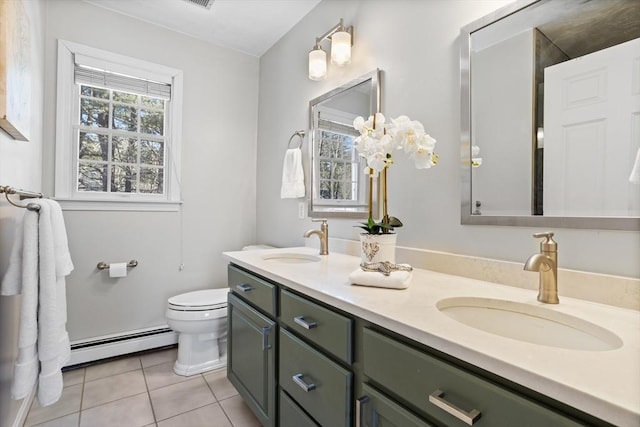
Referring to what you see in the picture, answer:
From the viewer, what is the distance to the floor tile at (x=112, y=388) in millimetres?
1839

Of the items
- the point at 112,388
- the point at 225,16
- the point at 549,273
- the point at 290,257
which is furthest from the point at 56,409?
the point at 225,16

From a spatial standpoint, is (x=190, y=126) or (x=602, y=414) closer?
(x=602, y=414)

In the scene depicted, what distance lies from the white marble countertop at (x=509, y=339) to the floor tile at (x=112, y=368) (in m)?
1.67

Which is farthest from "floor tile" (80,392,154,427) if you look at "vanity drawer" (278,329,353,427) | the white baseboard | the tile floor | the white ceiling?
the white ceiling

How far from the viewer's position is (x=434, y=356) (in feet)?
2.30

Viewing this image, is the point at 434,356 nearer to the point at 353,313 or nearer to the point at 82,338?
the point at 353,313

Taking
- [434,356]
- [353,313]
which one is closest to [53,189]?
[353,313]

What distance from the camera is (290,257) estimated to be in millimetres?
1936

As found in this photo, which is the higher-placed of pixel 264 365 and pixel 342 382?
pixel 342 382

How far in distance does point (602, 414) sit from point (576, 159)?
0.82m

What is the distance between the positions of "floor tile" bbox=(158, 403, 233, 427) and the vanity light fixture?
6.65ft

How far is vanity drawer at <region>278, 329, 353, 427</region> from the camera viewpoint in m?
0.95

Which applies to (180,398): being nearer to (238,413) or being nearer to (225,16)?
(238,413)

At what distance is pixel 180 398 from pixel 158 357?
25.8 inches
